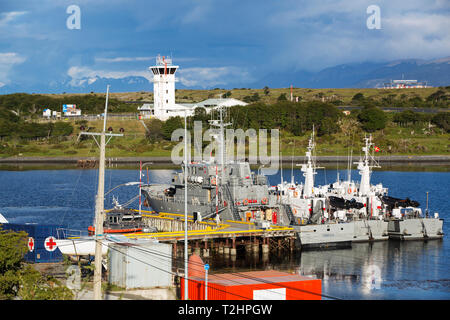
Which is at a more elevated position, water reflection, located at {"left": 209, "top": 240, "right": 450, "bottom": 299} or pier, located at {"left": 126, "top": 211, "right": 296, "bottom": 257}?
pier, located at {"left": 126, "top": 211, "right": 296, "bottom": 257}

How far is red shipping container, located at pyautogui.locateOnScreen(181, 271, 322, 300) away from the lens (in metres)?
30.0

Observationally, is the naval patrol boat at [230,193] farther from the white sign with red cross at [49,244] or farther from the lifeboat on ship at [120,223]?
the white sign with red cross at [49,244]

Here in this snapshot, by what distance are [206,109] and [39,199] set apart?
6713 cm

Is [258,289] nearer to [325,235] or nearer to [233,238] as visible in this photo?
[233,238]

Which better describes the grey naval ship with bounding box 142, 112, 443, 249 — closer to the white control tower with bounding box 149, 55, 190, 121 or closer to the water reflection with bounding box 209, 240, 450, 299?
the water reflection with bounding box 209, 240, 450, 299

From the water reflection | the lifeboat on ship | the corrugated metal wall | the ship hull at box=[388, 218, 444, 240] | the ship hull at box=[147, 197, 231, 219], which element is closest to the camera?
the corrugated metal wall

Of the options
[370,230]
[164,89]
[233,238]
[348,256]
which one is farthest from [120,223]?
[164,89]

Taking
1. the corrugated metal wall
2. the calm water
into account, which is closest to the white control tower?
the calm water

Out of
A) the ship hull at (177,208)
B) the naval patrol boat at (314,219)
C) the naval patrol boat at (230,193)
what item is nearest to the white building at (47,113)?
the ship hull at (177,208)

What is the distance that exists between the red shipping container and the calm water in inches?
114

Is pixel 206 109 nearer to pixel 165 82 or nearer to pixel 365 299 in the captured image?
pixel 165 82

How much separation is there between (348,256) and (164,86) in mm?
113966
